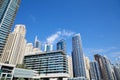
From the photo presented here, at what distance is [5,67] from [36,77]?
116 ft

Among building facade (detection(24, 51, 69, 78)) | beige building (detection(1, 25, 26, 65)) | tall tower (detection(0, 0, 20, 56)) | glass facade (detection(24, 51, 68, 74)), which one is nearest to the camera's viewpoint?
building facade (detection(24, 51, 69, 78))

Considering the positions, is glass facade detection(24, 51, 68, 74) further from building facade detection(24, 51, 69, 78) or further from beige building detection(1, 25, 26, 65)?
beige building detection(1, 25, 26, 65)

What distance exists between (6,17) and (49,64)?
247 ft

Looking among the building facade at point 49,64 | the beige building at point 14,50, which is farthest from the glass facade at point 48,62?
the beige building at point 14,50

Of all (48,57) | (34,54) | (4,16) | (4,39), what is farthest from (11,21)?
(48,57)

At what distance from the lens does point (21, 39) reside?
186 metres

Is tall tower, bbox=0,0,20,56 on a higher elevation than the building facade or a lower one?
higher

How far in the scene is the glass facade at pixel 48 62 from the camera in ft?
361

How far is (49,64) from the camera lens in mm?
114250

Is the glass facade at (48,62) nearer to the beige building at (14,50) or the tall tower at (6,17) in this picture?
the tall tower at (6,17)

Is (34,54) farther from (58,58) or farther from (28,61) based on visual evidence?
(58,58)

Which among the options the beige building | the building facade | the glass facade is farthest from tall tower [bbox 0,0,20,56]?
the beige building

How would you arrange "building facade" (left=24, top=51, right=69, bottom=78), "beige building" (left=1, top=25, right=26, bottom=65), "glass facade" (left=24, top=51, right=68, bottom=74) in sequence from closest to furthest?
"building facade" (left=24, top=51, right=69, bottom=78)
"glass facade" (left=24, top=51, right=68, bottom=74)
"beige building" (left=1, top=25, right=26, bottom=65)

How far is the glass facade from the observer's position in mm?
109938
